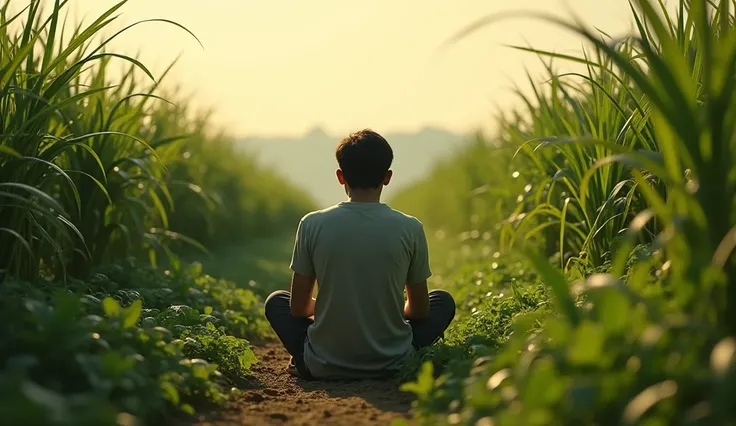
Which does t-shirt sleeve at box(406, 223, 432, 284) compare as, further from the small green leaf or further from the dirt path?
the small green leaf

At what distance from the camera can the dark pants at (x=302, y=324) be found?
4.05 m

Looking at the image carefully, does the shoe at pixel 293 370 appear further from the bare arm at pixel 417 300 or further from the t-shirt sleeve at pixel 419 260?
the t-shirt sleeve at pixel 419 260

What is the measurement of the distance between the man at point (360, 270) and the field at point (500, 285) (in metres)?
0.24

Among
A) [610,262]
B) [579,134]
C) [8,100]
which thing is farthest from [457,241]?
[8,100]

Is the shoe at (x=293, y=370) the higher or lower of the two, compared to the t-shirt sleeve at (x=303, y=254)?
lower

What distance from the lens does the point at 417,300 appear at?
396 cm

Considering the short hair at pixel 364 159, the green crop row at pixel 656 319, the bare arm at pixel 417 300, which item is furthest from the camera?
the bare arm at pixel 417 300

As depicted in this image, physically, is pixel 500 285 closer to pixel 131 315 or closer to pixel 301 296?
pixel 301 296

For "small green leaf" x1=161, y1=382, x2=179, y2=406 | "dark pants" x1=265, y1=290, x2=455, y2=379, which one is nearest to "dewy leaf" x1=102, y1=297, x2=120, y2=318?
"small green leaf" x1=161, y1=382, x2=179, y2=406

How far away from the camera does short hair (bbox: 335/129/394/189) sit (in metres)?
3.66

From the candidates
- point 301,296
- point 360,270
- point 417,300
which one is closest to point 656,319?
point 360,270

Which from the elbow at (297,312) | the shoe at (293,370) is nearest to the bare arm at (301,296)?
the elbow at (297,312)

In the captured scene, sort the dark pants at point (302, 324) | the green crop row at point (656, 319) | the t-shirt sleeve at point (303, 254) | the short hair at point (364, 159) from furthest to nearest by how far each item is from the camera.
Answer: the dark pants at point (302, 324), the t-shirt sleeve at point (303, 254), the short hair at point (364, 159), the green crop row at point (656, 319)

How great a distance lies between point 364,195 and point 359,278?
36 cm
